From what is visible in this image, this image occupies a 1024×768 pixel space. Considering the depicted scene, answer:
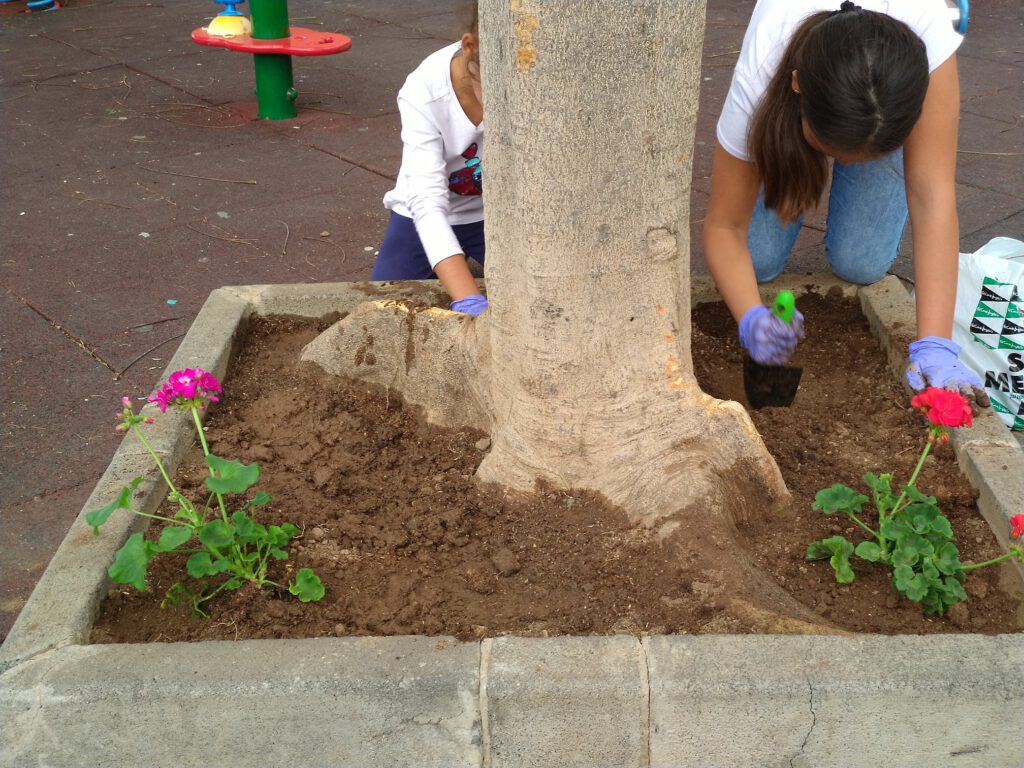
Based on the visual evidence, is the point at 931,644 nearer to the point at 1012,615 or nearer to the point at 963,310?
the point at 1012,615

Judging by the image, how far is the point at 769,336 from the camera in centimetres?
247

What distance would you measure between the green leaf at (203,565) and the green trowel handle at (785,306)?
138 centimetres

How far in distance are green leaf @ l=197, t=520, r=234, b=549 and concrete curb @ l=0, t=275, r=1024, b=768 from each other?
215 mm

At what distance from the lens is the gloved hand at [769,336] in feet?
8.05

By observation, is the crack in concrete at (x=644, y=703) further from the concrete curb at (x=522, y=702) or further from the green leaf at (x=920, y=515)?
the green leaf at (x=920, y=515)

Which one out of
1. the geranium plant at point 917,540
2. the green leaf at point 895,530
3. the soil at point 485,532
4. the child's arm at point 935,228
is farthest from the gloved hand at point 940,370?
the green leaf at point 895,530

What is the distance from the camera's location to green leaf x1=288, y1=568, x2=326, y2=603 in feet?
6.37

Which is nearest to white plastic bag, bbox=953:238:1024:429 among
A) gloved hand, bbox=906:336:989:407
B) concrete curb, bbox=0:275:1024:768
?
gloved hand, bbox=906:336:989:407

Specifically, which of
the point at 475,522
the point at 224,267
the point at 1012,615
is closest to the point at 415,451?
the point at 475,522

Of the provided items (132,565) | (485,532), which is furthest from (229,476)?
(485,532)

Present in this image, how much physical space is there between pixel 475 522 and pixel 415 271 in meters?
1.45

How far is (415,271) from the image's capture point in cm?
347

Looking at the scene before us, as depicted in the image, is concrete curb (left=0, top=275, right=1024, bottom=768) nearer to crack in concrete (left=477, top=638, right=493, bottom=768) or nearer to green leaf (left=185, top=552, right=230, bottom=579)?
crack in concrete (left=477, top=638, right=493, bottom=768)

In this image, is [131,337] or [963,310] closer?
[963,310]
